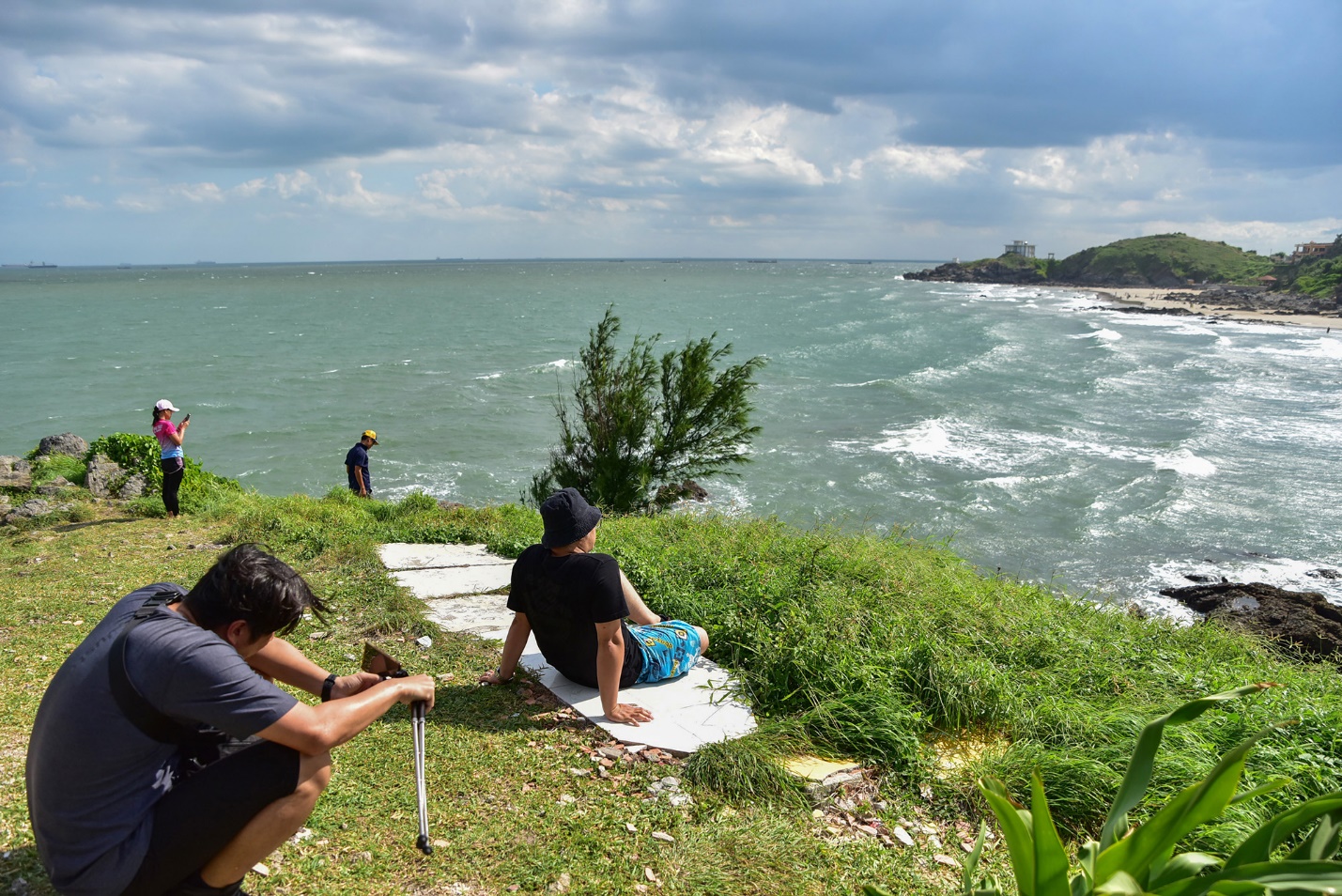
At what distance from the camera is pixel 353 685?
358 cm

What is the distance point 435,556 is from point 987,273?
18224 cm

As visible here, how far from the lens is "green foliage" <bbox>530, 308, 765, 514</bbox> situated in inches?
728

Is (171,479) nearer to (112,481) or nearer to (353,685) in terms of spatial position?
(112,481)

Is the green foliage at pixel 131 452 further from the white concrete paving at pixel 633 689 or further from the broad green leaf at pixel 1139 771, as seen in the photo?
the broad green leaf at pixel 1139 771

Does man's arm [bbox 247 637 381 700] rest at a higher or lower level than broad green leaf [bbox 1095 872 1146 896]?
lower

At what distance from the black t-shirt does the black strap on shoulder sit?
218cm

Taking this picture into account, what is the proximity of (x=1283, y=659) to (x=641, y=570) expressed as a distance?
7226mm

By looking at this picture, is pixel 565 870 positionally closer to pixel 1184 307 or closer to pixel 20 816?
pixel 20 816

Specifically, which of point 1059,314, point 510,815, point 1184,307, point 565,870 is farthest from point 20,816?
point 1184,307

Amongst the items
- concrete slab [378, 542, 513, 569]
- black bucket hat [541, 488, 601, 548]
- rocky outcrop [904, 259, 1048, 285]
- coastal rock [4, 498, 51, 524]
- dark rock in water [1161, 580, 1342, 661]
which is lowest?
dark rock in water [1161, 580, 1342, 661]

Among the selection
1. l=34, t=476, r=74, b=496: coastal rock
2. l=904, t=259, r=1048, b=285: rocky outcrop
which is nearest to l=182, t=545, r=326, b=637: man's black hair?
l=34, t=476, r=74, b=496: coastal rock

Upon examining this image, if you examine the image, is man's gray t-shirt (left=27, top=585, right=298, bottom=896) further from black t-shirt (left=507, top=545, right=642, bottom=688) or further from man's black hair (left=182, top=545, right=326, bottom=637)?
black t-shirt (left=507, top=545, right=642, bottom=688)

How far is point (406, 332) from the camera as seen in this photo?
70812 millimetres

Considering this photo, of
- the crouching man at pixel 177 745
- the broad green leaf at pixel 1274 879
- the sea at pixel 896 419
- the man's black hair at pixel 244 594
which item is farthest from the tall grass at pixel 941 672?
the sea at pixel 896 419
